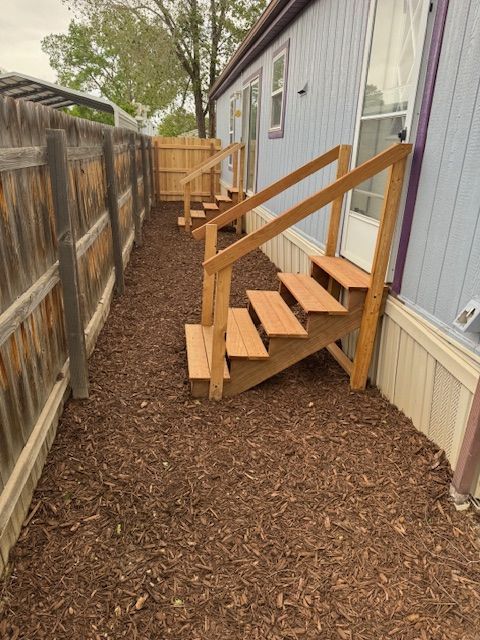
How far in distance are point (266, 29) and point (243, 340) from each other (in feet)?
19.1

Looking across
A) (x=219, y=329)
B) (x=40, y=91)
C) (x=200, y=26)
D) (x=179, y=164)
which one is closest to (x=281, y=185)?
(x=219, y=329)

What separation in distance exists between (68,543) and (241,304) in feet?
12.2

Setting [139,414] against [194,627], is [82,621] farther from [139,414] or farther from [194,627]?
[139,414]

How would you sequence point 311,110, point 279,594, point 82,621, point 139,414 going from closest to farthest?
point 82,621, point 279,594, point 139,414, point 311,110

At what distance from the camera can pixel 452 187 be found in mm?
2590

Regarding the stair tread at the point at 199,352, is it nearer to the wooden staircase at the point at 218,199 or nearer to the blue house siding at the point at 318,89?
the blue house siding at the point at 318,89

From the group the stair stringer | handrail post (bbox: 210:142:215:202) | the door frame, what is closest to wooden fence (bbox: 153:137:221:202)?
handrail post (bbox: 210:142:215:202)

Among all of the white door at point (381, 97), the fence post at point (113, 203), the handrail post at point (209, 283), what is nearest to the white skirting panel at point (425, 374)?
the white door at point (381, 97)

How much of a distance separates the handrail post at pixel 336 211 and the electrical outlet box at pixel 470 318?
6.58ft

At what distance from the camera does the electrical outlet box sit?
2293 mm

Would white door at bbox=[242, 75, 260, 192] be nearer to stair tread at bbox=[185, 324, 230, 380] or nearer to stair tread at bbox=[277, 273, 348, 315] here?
stair tread at bbox=[277, 273, 348, 315]

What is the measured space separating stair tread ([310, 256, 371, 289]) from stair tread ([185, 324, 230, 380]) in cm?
111

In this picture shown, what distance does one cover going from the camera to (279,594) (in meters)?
1.92

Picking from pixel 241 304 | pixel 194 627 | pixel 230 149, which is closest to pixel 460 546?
pixel 194 627
